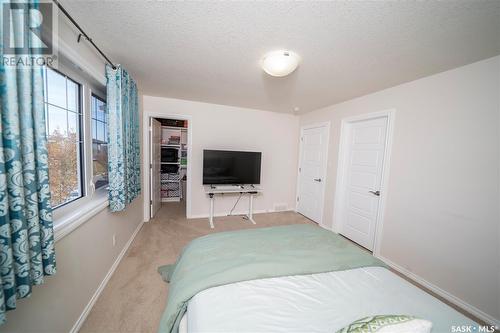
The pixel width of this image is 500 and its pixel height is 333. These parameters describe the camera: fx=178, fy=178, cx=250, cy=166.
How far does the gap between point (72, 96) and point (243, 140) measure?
8.76 feet

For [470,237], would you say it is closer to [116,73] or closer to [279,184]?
[279,184]

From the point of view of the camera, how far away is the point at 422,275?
2.01 m

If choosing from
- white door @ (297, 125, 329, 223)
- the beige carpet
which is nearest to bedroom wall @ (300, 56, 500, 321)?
white door @ (297, 125, 329, 223)

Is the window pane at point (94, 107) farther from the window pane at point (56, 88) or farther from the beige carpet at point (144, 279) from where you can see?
the beige carpet at point (144, 279)

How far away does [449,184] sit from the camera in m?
1.83

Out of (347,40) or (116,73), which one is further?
(116,73)

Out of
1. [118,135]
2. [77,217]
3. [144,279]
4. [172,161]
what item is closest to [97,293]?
[144,279]

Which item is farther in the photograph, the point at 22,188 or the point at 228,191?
the point at 228,191

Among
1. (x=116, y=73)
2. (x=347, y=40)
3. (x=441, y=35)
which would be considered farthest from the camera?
(x=116, y=73)

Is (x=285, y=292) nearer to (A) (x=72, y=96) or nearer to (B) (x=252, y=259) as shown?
(B) (x=252, y=259)

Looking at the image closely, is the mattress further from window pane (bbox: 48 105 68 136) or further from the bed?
window pane (bbox: 48 105 68 136)

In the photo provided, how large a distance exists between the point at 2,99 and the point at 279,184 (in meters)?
3.93

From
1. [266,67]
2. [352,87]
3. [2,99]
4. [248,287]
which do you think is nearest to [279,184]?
[352,87]

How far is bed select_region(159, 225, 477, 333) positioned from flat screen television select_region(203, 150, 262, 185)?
200 centimetres
